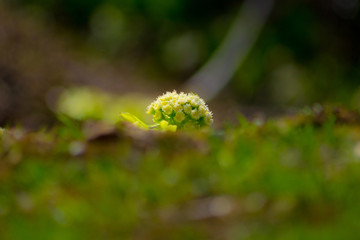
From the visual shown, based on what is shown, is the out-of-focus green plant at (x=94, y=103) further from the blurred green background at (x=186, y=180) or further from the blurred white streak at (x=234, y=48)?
the blurred green background at (x=186, y=180)

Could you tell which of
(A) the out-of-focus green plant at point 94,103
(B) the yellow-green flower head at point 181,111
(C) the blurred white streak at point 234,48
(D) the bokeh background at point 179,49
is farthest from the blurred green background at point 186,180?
(C) the blurred white streak at point 234,48

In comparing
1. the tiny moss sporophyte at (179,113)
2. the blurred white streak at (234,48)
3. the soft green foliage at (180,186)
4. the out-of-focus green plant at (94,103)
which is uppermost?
the blurred white streak at (234,48)

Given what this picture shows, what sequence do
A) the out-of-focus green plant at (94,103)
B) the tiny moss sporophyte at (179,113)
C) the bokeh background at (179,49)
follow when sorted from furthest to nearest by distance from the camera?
the bokeh background at (179,49)
the out-of-focus green plant at (94,103)
the tiny moss sporophyte at (179,113)

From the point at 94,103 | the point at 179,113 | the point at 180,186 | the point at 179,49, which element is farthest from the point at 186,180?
the point at 179,49

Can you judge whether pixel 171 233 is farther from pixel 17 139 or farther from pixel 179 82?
pixel 179 82

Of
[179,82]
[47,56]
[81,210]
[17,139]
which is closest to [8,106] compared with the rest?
[47,56]
